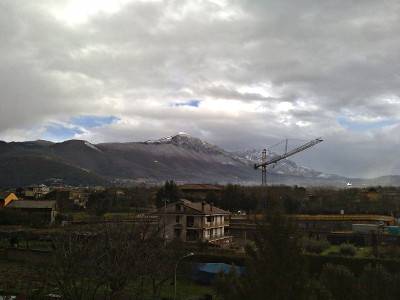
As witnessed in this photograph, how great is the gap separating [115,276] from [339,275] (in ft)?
36.6

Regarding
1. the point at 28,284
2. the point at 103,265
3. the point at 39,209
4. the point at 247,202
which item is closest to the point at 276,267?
the point at 103,265

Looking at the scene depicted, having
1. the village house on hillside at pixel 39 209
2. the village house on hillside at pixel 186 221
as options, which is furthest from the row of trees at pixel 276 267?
the village house on hillside at pixel 39 209

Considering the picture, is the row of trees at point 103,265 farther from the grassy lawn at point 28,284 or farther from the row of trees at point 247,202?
the row of trees at point 247,202

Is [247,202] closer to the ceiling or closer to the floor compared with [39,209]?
closer to the ceiling

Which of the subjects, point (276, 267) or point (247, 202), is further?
point (247, 202)

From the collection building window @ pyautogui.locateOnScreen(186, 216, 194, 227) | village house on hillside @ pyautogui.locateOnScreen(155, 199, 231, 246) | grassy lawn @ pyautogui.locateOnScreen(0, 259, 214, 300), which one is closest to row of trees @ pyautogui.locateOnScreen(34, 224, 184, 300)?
grassy lawn @ pyautogui.locateOnScreen(0, 259, 214, 300)

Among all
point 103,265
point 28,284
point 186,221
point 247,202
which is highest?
point 247,202

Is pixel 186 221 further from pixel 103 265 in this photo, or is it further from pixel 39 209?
pixel 103 265

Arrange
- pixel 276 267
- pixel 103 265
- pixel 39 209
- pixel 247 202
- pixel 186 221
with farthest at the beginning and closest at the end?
pixel 247 202, pixel 39 209, pixel 186 221, pixel 103 265, pixel 276 267

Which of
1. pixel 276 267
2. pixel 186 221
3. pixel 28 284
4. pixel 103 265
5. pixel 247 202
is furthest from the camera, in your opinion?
pixel 247 202

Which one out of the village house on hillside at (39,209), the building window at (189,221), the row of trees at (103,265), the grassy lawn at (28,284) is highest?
the village house on hillside at (39,209)

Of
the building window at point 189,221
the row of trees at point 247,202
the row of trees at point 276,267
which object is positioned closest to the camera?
the row of trees at point 276,267

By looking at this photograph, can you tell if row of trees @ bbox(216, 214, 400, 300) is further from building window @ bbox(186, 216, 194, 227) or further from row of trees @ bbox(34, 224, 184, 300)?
building window @ bbox(186, 216, 194, 227)

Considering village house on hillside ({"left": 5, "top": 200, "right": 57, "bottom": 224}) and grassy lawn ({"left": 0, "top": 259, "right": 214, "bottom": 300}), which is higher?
village house on hillside ({"left": 5, "top": 200, "right": 57, "bottom": 224})
